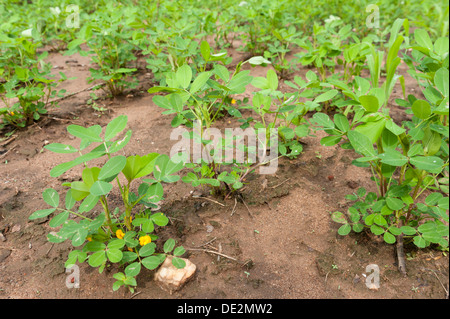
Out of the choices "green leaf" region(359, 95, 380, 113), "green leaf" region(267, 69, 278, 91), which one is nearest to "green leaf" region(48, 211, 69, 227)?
"green leaf" region(267, 69, 278, 91)

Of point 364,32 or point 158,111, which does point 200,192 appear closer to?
point 158,111

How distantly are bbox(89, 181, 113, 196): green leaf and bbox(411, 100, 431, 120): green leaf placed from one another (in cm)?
115

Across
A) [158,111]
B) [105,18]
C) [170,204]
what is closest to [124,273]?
[170,204]

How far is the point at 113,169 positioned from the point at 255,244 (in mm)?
807

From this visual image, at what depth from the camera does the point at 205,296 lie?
4.41ft

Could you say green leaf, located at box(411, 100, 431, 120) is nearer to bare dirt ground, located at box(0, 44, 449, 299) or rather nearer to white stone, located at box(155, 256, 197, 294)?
bare dirt ground, located at box(0, 44, 449, 299)

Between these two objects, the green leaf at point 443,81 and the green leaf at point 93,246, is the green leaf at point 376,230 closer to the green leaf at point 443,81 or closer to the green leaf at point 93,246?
the green leaf at point 443,81

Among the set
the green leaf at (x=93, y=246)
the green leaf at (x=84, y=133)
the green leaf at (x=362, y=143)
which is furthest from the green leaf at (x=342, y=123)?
the green leaf at (x=93, y=246)

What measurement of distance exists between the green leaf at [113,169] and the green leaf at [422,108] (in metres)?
1.09

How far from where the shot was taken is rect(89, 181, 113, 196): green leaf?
43.6 inches

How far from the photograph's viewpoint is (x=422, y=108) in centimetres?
116

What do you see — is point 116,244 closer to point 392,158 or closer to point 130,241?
point 130,241

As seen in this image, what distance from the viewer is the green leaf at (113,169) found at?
114 cm

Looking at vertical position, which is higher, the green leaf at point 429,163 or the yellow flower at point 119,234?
the green leaf at point 429,163
